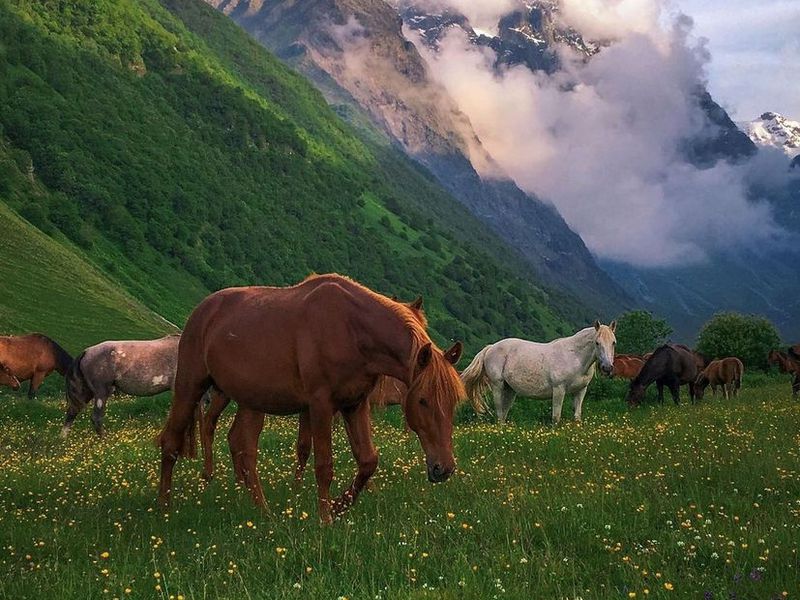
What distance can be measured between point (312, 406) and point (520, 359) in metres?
13.0

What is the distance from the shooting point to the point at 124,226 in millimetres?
112438

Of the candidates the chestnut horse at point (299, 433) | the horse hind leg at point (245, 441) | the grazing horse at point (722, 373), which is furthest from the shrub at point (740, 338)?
the horse hind leg at point (245, 441)

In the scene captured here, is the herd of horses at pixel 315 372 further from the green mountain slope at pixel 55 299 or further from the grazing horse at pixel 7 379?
the green mountain slope at pixel 55 299

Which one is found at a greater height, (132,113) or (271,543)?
(132,113)

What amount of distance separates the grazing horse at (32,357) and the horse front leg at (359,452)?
22.1 m

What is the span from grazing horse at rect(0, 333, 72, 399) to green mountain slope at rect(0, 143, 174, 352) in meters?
17.2

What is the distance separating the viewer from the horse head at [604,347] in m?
18.9

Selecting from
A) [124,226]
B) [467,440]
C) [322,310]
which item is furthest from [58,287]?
[124,226]

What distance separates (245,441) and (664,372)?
20.1m

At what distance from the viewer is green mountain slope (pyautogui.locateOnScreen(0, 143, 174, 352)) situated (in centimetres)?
4775

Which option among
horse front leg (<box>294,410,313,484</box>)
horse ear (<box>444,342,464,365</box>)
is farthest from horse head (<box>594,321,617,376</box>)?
horse ear (<box>444,342,464,365</box>)

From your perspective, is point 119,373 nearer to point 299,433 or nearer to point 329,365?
point 299,433

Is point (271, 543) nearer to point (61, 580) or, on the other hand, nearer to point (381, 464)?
point (61, 580)

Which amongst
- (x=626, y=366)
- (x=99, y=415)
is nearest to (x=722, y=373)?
(x=626, y=366)
